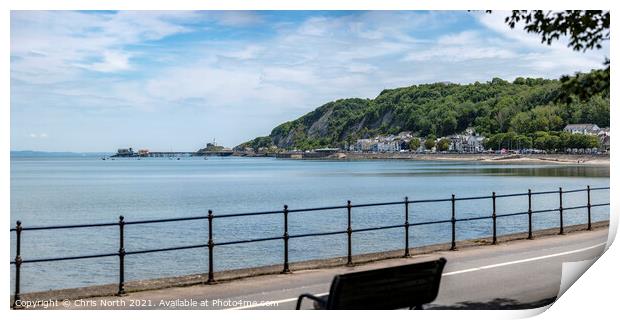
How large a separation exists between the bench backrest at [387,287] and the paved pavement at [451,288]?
1979mm

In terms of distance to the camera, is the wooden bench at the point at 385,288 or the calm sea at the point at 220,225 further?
the calm sea at the point at 220,225

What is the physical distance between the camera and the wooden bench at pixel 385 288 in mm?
5152

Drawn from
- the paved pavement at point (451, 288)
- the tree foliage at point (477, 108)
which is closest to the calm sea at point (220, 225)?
the tree foliage at point (477, 108)

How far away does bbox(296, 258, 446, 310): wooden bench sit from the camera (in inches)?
203

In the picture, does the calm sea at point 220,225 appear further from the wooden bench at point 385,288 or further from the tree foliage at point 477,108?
the wooden bench at point 385,288

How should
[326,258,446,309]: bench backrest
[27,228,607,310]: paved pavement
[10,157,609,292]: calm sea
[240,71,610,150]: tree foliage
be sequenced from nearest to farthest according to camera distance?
[326,258,446,309]: bench backrest, [27,228,607,310]: paved pavement, [240,71,610,150]: tree foliage, [10,157,609,292]: calm sea

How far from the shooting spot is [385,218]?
31984 millimetres

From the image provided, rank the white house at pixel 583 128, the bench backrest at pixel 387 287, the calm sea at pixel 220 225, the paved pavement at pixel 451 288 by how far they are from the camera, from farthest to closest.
Result: the calm sea at pixel 220 225 → the white house at pixel 583 128 → the paved pavement at pixel 451 288 → the bench backrest at pixel 387 287

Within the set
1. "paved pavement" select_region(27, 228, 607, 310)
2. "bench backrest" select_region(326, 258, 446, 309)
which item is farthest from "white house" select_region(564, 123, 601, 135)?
"bench backrest" select_region(326, 258, 446, 309)

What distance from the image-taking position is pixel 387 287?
5.45m

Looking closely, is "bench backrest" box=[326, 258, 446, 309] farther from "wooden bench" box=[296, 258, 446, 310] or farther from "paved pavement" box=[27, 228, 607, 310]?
"paved pavement" box=[27, 228, 607, 310]

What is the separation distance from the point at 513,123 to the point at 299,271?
13057 mm
